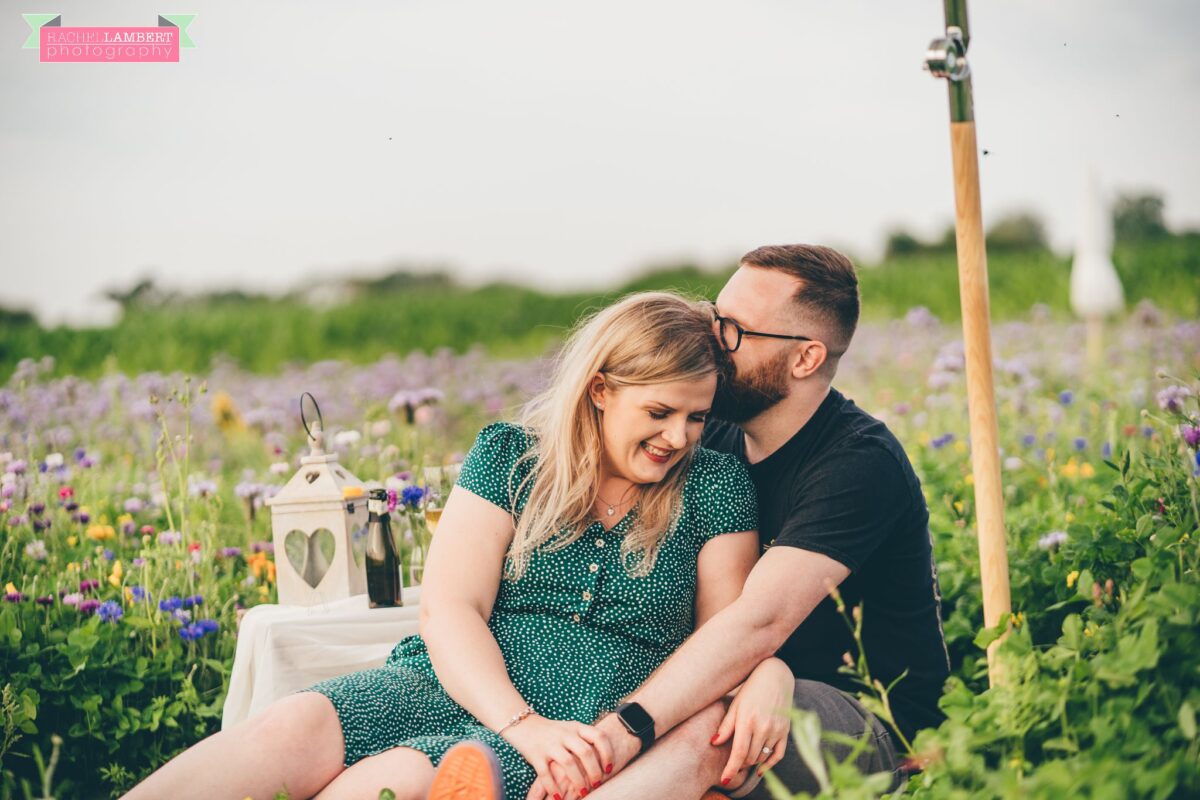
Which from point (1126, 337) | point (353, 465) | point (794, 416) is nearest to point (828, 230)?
point (1126, 337)

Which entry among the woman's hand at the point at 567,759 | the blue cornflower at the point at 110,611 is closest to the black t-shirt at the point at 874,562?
the woman's hand at the point at 567,759

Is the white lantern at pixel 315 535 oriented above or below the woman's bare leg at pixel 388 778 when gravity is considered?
above

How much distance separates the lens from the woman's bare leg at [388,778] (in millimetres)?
2182

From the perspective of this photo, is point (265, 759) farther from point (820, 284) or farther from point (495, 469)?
point (820, 284)

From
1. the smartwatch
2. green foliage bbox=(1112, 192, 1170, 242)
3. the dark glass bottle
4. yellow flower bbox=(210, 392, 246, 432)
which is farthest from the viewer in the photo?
green foliage bbox=(1112, 192, 1170, 242)

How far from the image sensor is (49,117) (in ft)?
21.2

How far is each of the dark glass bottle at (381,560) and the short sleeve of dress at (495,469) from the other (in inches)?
17.6

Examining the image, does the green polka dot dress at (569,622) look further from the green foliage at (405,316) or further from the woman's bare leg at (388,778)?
the green foliage at (405,316)

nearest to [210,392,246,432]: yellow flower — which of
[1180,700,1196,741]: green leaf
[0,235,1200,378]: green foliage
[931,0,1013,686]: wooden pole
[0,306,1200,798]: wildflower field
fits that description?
[0,306,1200,798]: wildflower field

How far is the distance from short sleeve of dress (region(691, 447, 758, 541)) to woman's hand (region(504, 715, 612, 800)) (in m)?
0.59

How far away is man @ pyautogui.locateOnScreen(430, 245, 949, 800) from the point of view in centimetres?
230

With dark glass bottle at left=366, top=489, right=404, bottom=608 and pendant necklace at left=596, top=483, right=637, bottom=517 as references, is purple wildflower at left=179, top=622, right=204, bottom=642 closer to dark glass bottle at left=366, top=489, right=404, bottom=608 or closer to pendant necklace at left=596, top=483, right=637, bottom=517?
dark glass bottle at left=366, top=489, right=404, bottom=608

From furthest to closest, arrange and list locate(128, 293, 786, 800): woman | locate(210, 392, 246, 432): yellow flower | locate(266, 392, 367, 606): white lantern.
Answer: locate(210, 392, 246, 432): yellow flower, locate(266, 392, 367, 606): white lantern, locate(128, 293, 786, 800): woman

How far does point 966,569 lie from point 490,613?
61.7 inches
